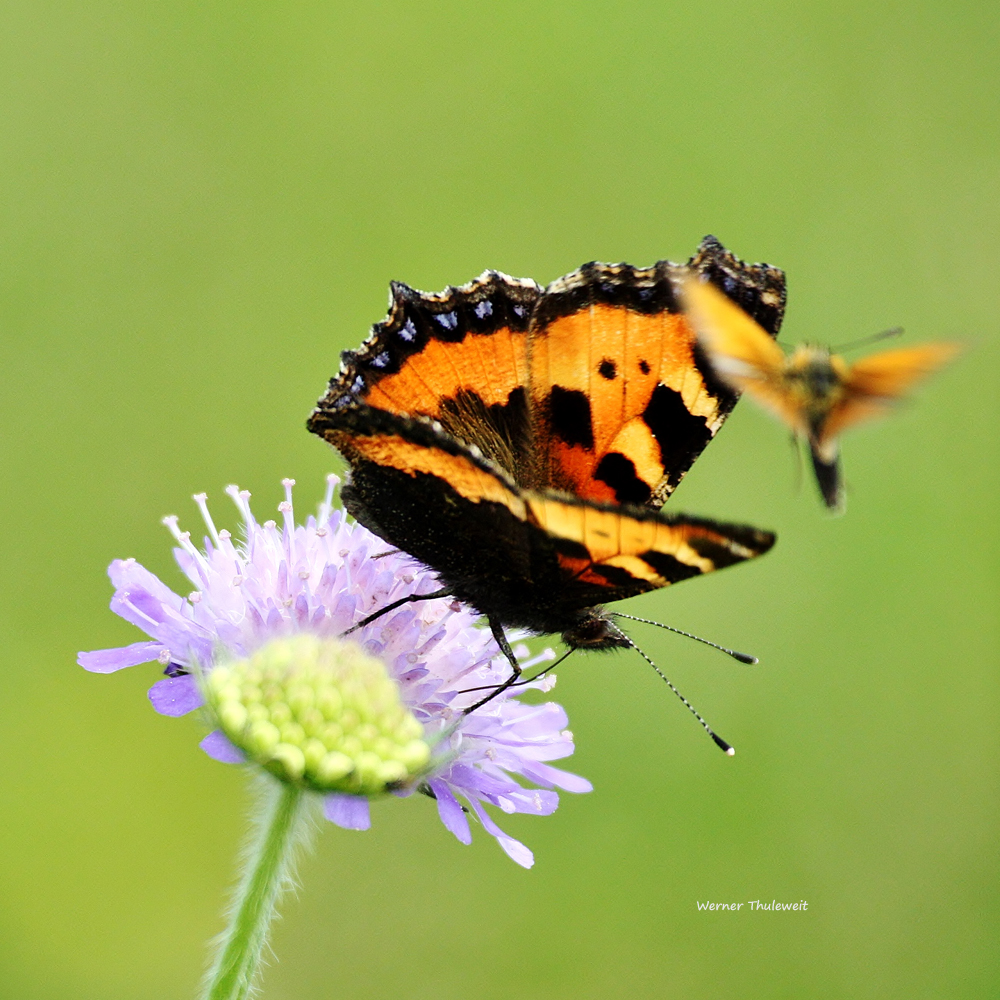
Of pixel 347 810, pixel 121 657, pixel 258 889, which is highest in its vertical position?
pixel 121 657

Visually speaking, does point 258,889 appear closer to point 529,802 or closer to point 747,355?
point 529,802

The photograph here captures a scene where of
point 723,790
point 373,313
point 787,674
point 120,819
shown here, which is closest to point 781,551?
point 787,674

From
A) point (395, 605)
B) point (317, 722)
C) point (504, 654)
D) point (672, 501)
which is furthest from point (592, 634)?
point (672, 501)

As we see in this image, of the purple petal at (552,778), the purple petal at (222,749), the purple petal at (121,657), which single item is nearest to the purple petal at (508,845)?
the purple petal at (552,778)

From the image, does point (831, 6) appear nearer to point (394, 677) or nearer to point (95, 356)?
point (95, 356)

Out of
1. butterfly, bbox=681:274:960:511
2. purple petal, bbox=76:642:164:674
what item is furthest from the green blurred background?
butterfly, bbox=681:274:960:511

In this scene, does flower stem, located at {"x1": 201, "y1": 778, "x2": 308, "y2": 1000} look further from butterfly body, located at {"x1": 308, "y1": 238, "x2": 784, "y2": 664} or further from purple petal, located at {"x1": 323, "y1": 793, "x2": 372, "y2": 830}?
butterfly body, located at {"x1": 308, "y1": 238, "x2": 784, "y2": 664}
